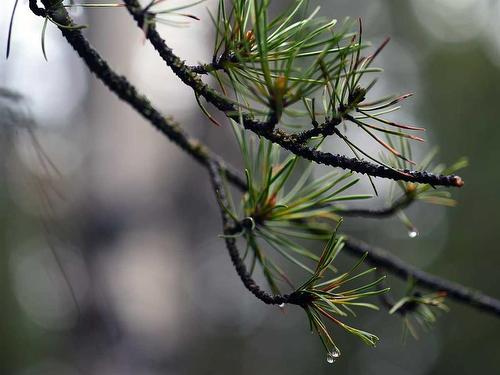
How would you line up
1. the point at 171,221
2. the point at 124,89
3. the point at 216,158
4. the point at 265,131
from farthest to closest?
the point at 171,221 → the point at 216,158 → the point at 124,89 → the point at 265,131

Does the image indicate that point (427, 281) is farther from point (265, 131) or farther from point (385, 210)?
point (265, 131)

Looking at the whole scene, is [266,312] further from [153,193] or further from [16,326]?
[153,193]

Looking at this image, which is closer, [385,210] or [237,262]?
[237,262]

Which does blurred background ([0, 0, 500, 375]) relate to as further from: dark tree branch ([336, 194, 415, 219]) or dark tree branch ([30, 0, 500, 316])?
dark tree branch ([336, 194, 415, 219])

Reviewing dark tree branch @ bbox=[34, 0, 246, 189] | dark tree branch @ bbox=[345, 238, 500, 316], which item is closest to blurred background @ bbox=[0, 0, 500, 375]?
dark tree branch @ bbox=[34, 0, 246, 189]

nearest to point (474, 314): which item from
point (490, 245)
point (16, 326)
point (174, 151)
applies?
point (490, 245)

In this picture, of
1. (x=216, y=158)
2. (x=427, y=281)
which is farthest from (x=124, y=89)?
(x=427, y=281)

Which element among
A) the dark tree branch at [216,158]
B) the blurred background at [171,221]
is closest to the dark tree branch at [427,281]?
the dark tree branch at [216,158]
